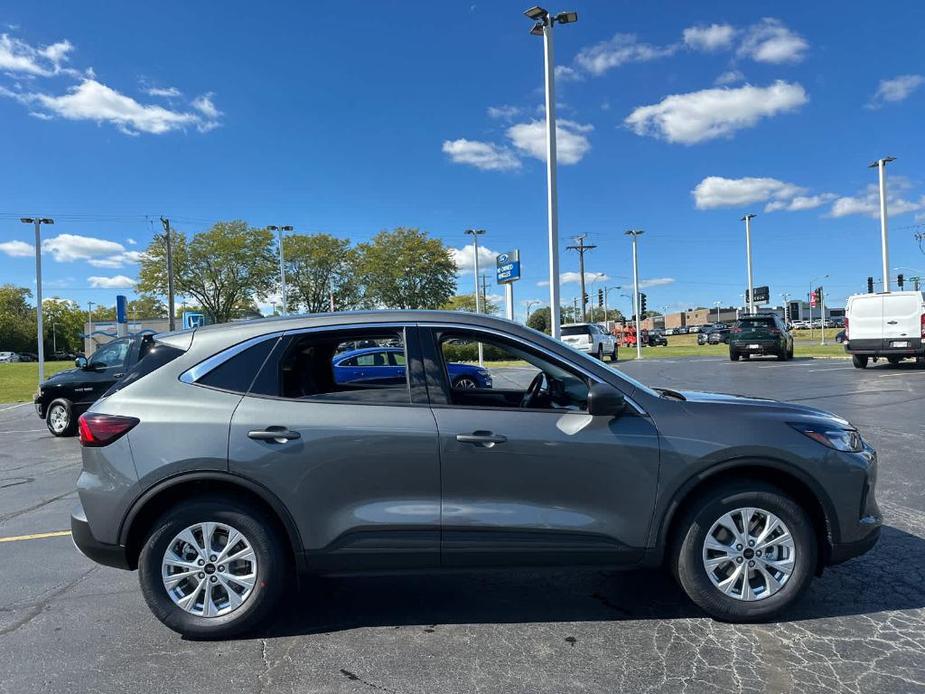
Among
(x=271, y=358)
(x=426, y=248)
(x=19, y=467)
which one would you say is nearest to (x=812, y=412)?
(x=271, y=358)

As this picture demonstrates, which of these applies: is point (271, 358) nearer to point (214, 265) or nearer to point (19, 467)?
point (19, 467)

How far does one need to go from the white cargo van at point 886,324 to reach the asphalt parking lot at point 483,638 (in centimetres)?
1507

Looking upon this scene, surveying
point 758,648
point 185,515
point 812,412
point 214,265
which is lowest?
point 758,648

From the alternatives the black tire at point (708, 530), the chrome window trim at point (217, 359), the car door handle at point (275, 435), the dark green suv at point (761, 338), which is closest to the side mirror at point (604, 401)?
the black tire at point (708, 530)

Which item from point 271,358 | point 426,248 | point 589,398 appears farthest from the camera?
point 426,248

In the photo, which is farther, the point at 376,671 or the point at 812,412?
the point at 812,412

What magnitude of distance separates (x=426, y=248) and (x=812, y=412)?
1885 inches

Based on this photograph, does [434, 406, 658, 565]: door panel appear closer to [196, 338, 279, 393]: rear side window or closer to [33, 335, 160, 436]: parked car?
[196, 338, 279, 393]: rear side window

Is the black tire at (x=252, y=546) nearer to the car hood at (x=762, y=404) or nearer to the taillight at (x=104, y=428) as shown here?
the taillight at (x=104, y=428)

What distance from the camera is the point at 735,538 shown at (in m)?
3.30

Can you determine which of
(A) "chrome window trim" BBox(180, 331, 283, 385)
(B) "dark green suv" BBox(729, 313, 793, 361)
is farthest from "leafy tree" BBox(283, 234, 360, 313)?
(A) "chrome window trim" BBox(180, 331, 283, 385)

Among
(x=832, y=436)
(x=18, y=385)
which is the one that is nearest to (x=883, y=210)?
(x=832, y=436)

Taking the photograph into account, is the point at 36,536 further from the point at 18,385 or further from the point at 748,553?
the point at 18,385

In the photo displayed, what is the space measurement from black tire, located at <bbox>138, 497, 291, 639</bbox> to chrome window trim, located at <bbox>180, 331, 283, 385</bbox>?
0.68 meters
